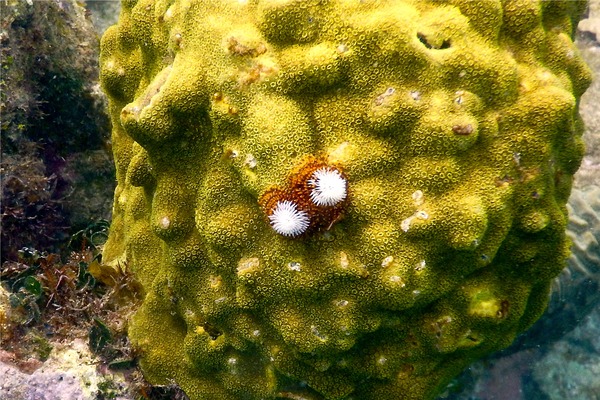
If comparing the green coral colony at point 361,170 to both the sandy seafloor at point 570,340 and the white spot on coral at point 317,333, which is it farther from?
the sandy seafloor at point 570,340

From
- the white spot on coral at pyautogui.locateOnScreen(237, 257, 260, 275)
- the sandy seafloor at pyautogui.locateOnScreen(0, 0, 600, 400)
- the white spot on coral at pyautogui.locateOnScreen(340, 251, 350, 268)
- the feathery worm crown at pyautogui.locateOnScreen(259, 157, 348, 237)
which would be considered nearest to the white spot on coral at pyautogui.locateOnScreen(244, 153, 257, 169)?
the feathery worm crown at pyautogui.locateOnScreen(259, 157, 348, 237)

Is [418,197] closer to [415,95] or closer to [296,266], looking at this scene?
[415,95]

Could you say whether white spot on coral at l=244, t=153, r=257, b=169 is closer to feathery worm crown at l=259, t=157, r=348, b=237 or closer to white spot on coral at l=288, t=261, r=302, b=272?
feathery worm crown at l=259, t=157, r=348, b=237

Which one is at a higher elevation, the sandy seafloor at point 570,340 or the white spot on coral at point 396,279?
the white spot on coral at point 396,279

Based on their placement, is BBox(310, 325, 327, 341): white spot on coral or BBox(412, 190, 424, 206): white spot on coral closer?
BBox(412, 190, 424, 206): white spot on coral

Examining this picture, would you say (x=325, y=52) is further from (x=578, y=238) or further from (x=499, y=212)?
(x=578, y=238)

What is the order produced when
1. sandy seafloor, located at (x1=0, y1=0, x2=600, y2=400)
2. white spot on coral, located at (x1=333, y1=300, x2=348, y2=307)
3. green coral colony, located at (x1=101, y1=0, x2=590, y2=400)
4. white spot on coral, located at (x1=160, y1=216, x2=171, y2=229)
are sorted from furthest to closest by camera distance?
sandy seafloor, located at (x1=0, y1=0, x2=600, y2=400) → white spot on coral, located at (x1=160, y1=216, x2=171, y2=229) → white spot on coral, located at (x1=333, y1=300, x2=348, y2=307) → green coral colony, located at (x1=101, y1=0, x2=590, y2=400)

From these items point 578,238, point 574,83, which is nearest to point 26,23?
point 574,83

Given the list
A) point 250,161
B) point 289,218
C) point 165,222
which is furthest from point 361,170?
point 165,222

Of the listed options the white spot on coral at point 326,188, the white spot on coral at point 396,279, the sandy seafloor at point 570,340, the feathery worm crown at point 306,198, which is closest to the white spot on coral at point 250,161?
the feathery worm crown at point 306,198
